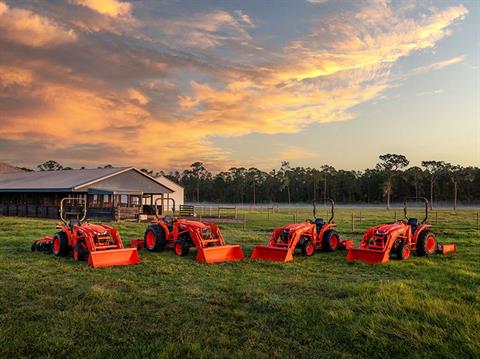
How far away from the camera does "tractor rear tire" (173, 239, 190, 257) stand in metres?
12.5

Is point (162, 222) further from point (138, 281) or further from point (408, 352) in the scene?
point (408, 352)

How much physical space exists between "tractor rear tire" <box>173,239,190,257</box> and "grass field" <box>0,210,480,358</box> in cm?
177

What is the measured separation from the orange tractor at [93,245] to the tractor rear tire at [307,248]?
4.77 meters

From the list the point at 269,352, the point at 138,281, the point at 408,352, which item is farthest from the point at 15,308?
the point at 408,352

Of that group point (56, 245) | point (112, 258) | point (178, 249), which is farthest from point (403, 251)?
point (56, 245)

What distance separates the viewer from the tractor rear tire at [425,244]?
42.1ft

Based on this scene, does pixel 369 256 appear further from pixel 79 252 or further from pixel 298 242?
pixel 79 252

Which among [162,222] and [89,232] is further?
[162,222]

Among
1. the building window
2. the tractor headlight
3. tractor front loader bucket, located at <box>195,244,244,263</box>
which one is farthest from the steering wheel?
the building window

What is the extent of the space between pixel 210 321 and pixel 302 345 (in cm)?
147

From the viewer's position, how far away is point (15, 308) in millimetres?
6684

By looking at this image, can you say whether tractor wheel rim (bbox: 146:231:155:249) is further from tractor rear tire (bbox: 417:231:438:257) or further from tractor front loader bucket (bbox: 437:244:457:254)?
tractor front loader bucket (bbox: 437:244:457:254)

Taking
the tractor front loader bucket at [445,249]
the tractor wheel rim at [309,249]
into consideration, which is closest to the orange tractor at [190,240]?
the tractor wheel rim at [309,249]

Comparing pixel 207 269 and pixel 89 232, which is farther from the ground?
pixel 89 232
